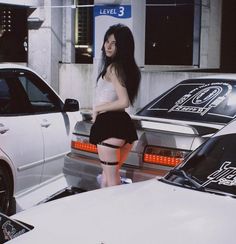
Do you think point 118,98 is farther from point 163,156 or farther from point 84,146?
point 84,146

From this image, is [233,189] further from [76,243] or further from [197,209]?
[76,243]

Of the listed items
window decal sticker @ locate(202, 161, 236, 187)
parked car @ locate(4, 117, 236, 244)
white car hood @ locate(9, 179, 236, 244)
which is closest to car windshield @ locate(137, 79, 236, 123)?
parked car @ locate(4, 117, 236, 244)

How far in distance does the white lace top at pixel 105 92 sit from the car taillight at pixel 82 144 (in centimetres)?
74

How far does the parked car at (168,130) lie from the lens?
5.10 m

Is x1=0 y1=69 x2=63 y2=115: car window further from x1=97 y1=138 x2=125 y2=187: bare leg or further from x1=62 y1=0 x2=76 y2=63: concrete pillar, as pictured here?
x1=62 y1=0 x2=76 y2=63: concrete pillar

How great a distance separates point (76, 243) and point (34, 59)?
14.5m

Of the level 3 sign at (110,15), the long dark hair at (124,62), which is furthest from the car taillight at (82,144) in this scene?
the level 3 sign at (110,15)

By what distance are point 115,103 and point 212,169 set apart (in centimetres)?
154

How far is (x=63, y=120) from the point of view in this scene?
6.66 meters

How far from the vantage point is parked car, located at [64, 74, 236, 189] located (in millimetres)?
5098

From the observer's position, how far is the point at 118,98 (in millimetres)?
5008

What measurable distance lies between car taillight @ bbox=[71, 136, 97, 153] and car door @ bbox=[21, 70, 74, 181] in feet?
1.61

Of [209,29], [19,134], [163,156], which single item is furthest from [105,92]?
[209,29]

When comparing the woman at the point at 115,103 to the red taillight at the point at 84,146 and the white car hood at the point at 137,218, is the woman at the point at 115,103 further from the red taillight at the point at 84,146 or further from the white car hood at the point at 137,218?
the white car hood at the point at 137,218
